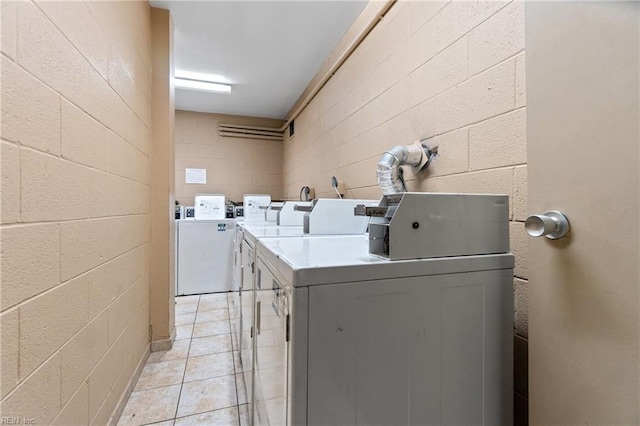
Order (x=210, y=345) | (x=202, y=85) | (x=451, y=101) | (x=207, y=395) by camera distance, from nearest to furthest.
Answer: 1. (x=451, y=101)
2. (x=207, y=395)
3. (x=210, y=345)
4. (x=202, y=85)

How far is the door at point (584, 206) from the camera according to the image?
606mm

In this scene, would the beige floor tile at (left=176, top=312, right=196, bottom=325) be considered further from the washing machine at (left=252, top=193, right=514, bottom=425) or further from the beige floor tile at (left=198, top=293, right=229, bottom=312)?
the washing machine at (left=252, top=193, right=514, bottom=425)


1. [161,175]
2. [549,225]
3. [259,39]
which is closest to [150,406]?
[161,175]

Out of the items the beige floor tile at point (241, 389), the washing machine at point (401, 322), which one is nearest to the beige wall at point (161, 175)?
the beige floor tile at point (241, 389)

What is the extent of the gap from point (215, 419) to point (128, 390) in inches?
23.0

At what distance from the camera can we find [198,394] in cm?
175

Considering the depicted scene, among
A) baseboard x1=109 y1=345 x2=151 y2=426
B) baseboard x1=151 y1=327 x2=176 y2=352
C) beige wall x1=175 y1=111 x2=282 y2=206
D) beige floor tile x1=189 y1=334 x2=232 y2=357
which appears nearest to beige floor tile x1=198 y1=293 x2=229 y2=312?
beige floor tile x1=189 y1=334 x2=232 y2=357

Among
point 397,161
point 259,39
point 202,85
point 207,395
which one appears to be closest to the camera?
point 397,161

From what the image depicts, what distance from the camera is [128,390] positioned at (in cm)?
169

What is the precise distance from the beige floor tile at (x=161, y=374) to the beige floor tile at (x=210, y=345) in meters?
0.15

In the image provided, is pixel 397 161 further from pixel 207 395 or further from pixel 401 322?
pixel 207 395

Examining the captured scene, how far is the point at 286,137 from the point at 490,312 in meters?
4.25

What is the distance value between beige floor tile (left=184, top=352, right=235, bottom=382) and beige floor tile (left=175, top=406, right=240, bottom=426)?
37cm

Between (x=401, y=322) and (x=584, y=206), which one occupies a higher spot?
(x=584, y=206)
